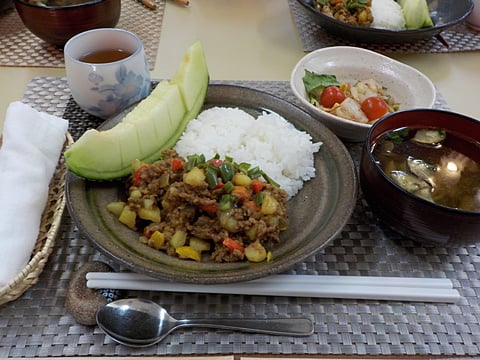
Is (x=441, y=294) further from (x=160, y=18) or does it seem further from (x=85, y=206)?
(x=160, y=18)

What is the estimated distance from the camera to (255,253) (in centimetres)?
112

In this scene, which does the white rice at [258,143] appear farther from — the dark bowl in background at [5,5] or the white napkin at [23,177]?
the dark bowl in background at [5,5]

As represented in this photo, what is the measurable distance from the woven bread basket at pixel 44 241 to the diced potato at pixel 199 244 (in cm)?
37

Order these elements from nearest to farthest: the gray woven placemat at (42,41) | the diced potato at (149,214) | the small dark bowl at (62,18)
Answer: the diced potato at (149,214)
the small dark bowl at (62,18)
the gray woven placemat at (42,41)

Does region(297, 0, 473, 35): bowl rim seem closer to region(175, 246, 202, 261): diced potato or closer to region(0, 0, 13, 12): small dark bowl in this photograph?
region(175, 246, 202, 261): diced potato

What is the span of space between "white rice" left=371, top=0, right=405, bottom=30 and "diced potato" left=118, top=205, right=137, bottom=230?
170 centimetres

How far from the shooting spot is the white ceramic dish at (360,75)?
163 cm

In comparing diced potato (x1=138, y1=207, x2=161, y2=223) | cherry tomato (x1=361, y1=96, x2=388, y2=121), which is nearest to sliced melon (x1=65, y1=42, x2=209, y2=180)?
diced potato (x1=138, y1=207, x2=161, y2=223)

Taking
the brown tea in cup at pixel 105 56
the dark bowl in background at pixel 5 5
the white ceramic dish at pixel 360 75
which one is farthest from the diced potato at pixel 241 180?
the dark bowl in background at pixel 5 5

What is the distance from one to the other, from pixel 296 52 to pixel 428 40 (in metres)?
0.76

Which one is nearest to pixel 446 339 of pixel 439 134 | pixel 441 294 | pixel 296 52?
pixel 441 294

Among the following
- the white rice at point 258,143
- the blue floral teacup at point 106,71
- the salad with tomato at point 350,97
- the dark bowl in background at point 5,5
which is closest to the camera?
the white rice at point 258,143

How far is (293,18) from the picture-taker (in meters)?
2.63

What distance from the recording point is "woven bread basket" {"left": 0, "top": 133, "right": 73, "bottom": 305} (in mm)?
1057
